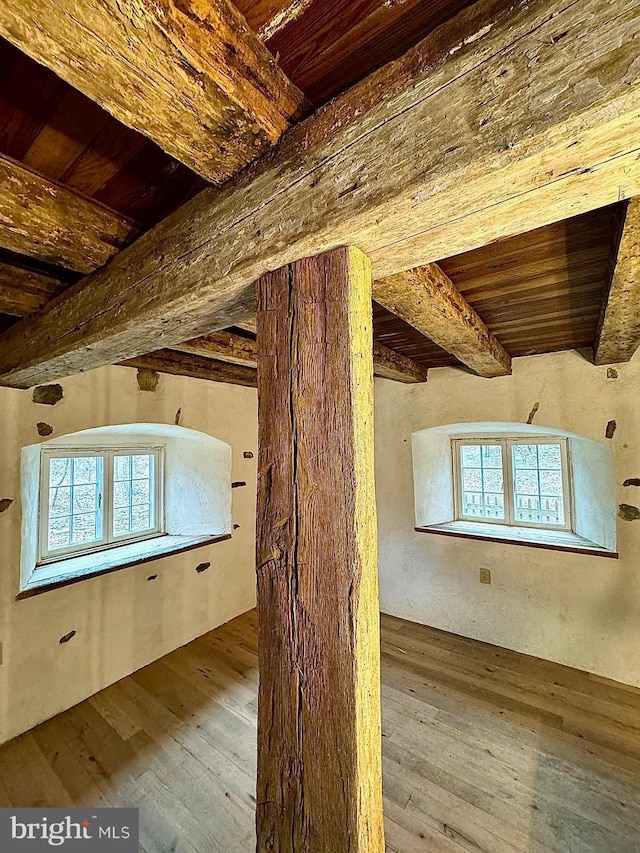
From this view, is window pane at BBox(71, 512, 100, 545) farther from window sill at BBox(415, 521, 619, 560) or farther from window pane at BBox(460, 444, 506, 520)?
window pane at BBox(460, 444, 506, 520)

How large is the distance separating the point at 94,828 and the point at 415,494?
2632 mm

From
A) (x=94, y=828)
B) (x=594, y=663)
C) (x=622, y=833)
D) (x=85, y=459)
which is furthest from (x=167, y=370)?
(x=594, y=663)

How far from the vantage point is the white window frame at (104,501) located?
7.26 feet

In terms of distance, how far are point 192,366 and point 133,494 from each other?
1.16m

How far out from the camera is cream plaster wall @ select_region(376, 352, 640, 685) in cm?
224

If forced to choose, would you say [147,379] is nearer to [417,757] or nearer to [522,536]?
[417,757]

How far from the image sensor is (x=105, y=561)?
7.61 ft

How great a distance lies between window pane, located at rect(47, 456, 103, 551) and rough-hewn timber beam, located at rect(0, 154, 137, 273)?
1.84 m

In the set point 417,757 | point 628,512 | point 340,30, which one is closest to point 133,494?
point 417,757

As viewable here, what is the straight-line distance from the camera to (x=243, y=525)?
3146mm

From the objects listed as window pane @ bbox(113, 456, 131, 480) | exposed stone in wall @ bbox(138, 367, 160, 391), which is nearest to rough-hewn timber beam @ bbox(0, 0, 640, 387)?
exposed stone in wall @ bbox(138, 367, 160, 391)

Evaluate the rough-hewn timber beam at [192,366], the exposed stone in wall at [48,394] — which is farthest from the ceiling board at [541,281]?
the exposed stone in wall at [48,394]

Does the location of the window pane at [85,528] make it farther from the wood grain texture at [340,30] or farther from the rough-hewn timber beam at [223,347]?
the wood grain texture at [340,30]

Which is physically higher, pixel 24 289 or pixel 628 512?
pixel 24 289
